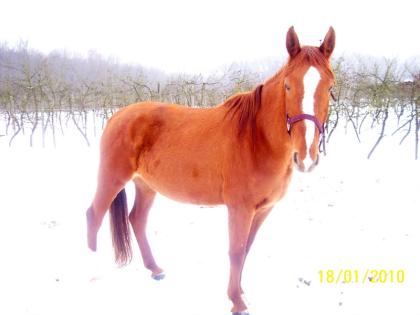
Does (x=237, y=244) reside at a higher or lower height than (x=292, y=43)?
lower

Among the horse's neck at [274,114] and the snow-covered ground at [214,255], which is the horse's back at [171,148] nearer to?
the horse's neck at [274,114]

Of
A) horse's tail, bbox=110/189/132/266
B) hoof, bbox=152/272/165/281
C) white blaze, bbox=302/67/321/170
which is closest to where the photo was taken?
white blaze, bbox=302/67/321/170

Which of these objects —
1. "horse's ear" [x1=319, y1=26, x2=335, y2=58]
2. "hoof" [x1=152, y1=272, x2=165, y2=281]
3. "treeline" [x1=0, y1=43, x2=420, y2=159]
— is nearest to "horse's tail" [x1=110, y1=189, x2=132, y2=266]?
"hoof" [x1=152, y1=272, x2=165, y2=281]

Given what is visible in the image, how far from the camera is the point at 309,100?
6.43ft

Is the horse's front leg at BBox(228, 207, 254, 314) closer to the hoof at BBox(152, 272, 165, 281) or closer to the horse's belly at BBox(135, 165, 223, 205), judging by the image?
the horse's belly at BBox(135, 165, 223, 205)

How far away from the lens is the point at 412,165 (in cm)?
774

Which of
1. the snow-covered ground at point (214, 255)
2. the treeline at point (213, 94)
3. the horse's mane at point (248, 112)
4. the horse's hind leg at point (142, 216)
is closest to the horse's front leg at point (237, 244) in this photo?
the snow-covered ground at point (214, 255)

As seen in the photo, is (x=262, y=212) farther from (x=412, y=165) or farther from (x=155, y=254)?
(x=412, y=165)

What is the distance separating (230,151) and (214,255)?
1.67 m

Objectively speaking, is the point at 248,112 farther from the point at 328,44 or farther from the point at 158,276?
the point at 158,276

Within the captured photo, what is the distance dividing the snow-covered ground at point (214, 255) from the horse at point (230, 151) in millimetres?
349

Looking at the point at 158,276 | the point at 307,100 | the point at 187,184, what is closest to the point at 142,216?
the point at 158,276

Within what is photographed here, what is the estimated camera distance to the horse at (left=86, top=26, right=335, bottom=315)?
203cm

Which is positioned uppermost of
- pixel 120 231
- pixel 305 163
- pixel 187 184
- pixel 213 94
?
pixel 213 94
